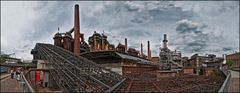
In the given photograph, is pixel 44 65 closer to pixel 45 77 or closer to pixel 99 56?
pixel 45 77

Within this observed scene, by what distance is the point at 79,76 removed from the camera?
54.7 ft

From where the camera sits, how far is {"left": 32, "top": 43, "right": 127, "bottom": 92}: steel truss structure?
14174 mm

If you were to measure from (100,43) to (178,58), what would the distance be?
17.4 metres

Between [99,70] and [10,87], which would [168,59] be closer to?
[99,70]

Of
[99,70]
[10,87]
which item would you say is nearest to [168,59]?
[99,70]

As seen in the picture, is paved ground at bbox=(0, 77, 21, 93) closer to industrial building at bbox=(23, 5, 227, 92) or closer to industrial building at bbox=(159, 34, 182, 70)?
industrial building at bbox=(23, 5, 227, 92)

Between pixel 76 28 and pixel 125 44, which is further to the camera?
pixel 125 44

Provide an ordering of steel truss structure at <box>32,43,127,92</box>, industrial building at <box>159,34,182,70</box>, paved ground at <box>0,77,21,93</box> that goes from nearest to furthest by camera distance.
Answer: paved ground at <box>0,77,21,93</box>, steel truss structure at <box>32,43,127,92</box>, industrial building at <box>159,34,182,70</box>

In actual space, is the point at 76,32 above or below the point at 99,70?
above

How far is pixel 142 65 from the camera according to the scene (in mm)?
34188

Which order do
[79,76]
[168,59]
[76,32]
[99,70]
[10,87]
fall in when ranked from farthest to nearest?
[168,59]
[76,32]
[99,70]
[79,76]
[10,87]

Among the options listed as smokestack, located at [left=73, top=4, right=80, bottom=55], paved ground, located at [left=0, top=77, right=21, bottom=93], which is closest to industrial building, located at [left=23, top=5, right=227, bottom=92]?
smokestack, located at [left=73, top=4, right=80, bottom=55]

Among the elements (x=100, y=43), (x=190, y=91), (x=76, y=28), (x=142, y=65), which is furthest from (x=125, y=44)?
(x=190, y=91)

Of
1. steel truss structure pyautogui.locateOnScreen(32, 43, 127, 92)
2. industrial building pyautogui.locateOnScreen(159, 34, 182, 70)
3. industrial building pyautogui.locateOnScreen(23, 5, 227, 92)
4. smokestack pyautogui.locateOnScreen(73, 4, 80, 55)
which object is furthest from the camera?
industrial building pyautogui.locateOnScreen(159, 34, 182, 70)
